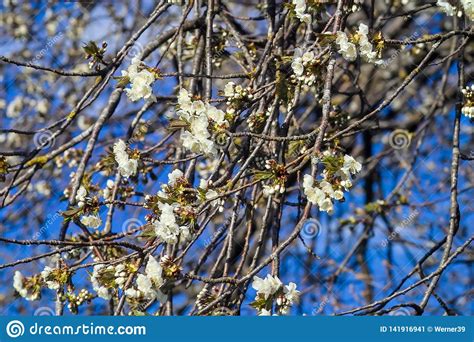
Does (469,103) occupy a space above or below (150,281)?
above

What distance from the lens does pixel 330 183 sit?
2115mm

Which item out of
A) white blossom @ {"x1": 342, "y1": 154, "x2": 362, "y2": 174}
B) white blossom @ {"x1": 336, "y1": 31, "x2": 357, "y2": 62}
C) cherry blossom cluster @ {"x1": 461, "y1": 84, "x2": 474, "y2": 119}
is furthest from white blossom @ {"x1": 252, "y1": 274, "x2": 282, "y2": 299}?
cherry blossom cluster @ {"x1": 461, "y1": 84, "x2": 474, "y2": 119}

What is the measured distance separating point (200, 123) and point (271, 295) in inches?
19.7

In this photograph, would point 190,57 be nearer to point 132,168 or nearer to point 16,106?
point 132,168

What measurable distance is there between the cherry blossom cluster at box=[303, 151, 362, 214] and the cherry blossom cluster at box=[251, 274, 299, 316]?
0.77 ft

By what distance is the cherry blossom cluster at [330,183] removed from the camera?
6.82ft

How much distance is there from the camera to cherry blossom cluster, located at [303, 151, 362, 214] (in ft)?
6.82

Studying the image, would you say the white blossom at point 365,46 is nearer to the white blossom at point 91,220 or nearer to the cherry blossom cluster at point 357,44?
the cherry blossom cluster at point 357,44

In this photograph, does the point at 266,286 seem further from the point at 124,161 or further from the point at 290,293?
the point at 124,161

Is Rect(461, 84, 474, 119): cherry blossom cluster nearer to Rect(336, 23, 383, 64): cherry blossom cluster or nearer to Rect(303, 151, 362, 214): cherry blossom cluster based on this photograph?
Rect(336, 23, 383, 64): cherry blossom cluster

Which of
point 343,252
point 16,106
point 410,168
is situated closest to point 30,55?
point 16,106

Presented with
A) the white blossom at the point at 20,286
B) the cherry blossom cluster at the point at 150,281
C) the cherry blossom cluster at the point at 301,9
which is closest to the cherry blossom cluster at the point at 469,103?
the cherry blossom cluster at the point at 301,9

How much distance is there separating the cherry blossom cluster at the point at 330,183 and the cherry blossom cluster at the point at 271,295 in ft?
0.77

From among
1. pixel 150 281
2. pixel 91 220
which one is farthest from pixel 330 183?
pixel 91 220
